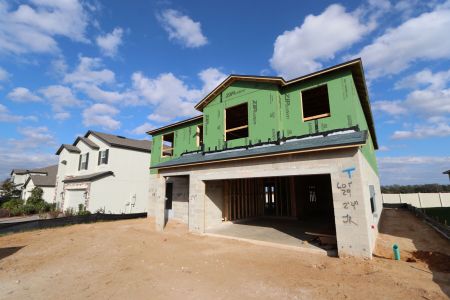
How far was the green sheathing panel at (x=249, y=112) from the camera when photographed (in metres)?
11.4

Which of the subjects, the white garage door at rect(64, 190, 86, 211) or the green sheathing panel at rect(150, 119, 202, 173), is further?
the white garage door at rect(64, 190, 86, 211)

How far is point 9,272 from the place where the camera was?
7137 mm

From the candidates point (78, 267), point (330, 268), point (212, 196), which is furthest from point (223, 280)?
point (212, 196)

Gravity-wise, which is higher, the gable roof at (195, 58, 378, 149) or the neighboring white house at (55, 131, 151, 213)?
the gable roof at (195, 58, 378, 149)

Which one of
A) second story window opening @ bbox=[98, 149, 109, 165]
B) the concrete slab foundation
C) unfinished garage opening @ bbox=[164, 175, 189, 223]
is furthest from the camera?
second story window opening @ bbox=[98, 149, 109, 165]

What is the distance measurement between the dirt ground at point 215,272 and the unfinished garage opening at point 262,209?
8.31ft

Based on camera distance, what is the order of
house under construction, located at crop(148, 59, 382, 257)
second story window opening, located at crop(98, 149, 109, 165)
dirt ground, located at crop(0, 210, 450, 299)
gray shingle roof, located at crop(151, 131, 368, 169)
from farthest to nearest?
second story window opening, located at crop(98, 149, 109, 165), gray shingle roof, located at crop(151, 131, 368, 169), house under construction, located at crop(148, 59, 382, 257), dirt ground, located at crop(0, 210, 450, 299)

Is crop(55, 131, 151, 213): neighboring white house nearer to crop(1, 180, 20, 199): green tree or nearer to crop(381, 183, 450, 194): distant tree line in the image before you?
crop(1, 180, 20, 199): green tree

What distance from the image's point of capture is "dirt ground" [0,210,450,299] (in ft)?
17.1

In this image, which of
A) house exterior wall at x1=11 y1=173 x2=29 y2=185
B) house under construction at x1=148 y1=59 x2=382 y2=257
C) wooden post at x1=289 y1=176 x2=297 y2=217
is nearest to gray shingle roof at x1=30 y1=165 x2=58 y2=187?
house exterior wall at x1=11 y1=173 x2=29 y2=185

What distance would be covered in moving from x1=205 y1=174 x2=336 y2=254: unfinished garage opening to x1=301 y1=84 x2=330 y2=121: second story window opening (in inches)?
199

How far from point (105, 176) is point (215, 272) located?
18.8 metres

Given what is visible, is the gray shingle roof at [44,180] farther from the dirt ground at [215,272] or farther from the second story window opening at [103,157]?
the dirt ground at [215,272]

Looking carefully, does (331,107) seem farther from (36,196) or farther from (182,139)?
(36,196)
